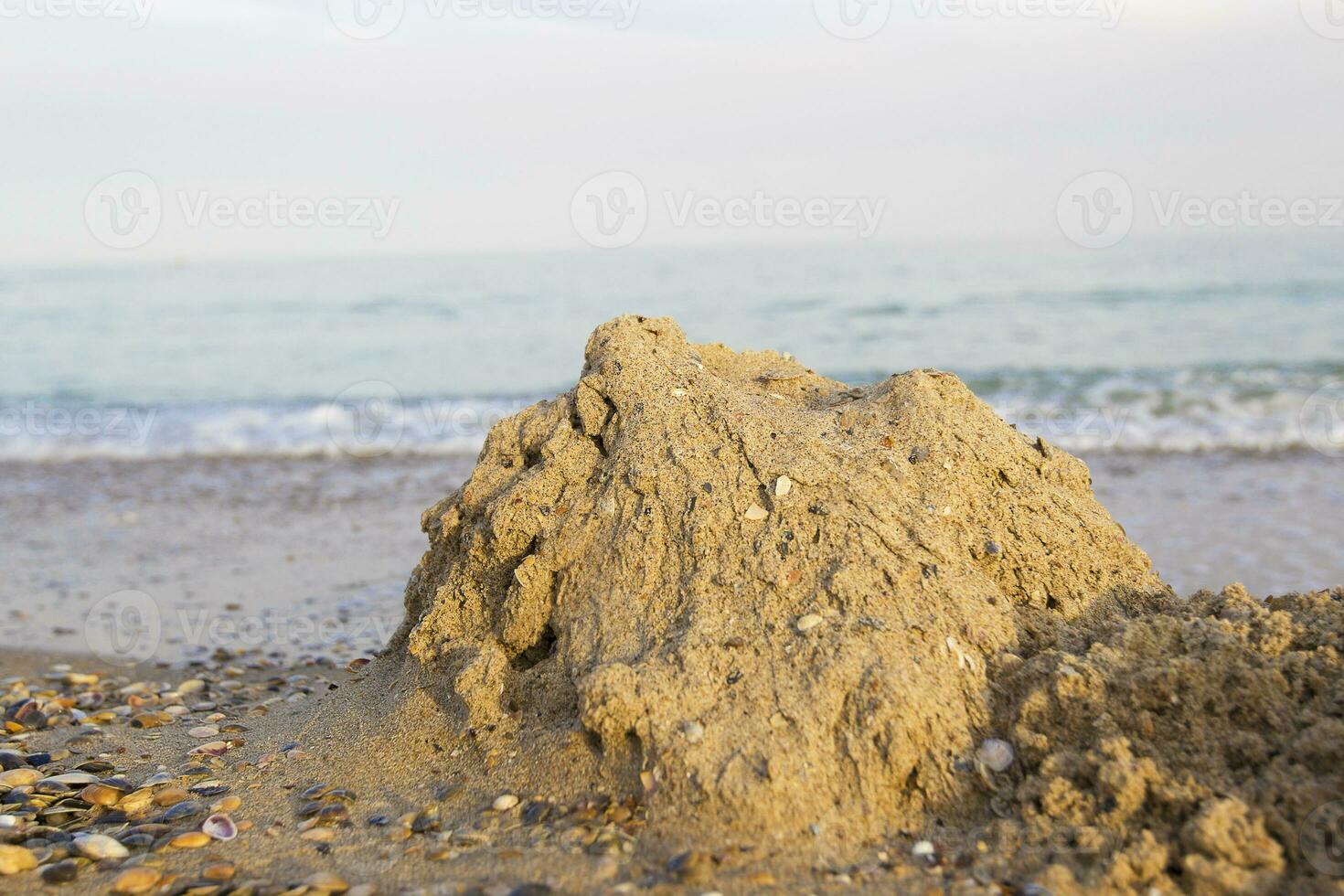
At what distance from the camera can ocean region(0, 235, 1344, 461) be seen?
38.2 ft

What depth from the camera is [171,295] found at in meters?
32.7

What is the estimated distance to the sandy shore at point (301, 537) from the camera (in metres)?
5.20

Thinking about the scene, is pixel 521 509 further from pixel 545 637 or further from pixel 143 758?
pixel 143 758

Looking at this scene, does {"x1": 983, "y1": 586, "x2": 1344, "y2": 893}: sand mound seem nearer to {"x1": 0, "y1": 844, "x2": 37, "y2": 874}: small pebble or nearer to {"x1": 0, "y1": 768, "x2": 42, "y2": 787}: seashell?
{"x1": 0, "y1": 844, "x2": 37, "y2": 874}: small pebble

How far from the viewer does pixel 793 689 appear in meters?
2.28

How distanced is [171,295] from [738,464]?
3460 cm

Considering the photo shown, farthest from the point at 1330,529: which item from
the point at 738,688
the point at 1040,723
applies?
the point at 738,688
